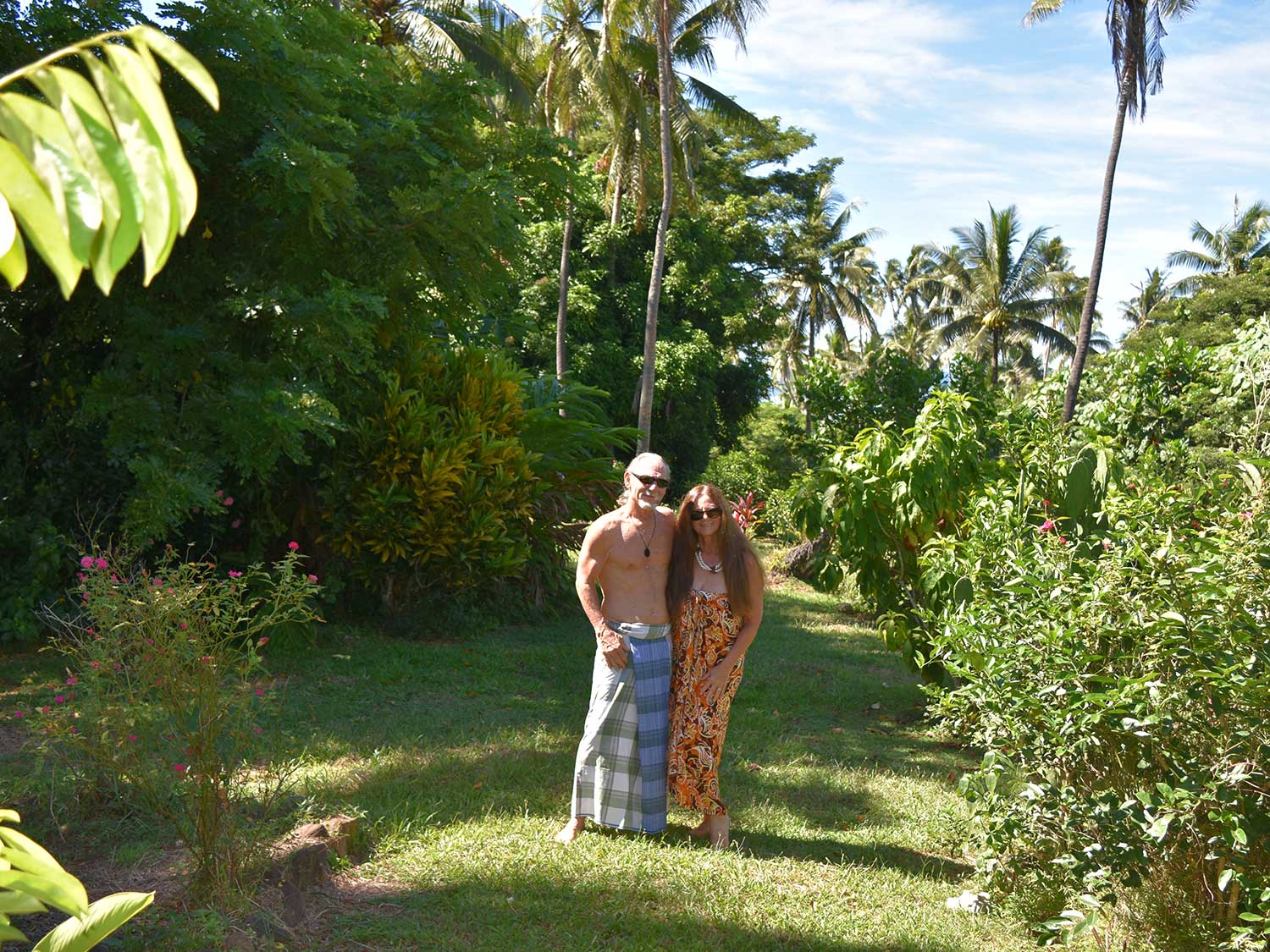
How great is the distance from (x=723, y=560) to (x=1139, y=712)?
2045 mm

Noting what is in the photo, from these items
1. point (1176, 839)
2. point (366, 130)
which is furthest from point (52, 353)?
point (1176, 839)

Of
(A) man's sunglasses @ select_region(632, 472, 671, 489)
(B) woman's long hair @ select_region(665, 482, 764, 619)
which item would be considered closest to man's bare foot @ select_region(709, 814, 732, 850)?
(B) woman's long hair @ select_region(665, 482, 764, 619)

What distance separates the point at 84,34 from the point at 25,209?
312 inches

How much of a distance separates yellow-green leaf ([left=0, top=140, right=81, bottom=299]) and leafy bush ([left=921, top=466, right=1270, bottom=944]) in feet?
10.6

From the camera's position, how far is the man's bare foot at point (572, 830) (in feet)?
16.1

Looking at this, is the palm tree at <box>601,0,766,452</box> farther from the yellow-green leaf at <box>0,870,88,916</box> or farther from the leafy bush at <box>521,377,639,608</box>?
the yellow-green leaf at <box>0,870,88,916</box>

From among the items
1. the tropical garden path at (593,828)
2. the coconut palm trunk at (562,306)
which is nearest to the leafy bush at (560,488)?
the tropical garden path at (593,828)

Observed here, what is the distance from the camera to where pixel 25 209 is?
3.19 feet

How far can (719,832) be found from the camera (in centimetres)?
504

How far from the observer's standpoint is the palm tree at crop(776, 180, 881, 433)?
4119 centimetres

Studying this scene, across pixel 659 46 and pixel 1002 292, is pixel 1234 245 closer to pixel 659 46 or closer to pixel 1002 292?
pixel 1002 292

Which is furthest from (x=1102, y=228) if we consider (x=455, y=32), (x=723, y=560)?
(x=723, y=560)

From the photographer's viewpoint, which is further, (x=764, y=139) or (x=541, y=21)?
(x=764, y=139)

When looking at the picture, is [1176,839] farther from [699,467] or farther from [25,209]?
[699,467]
